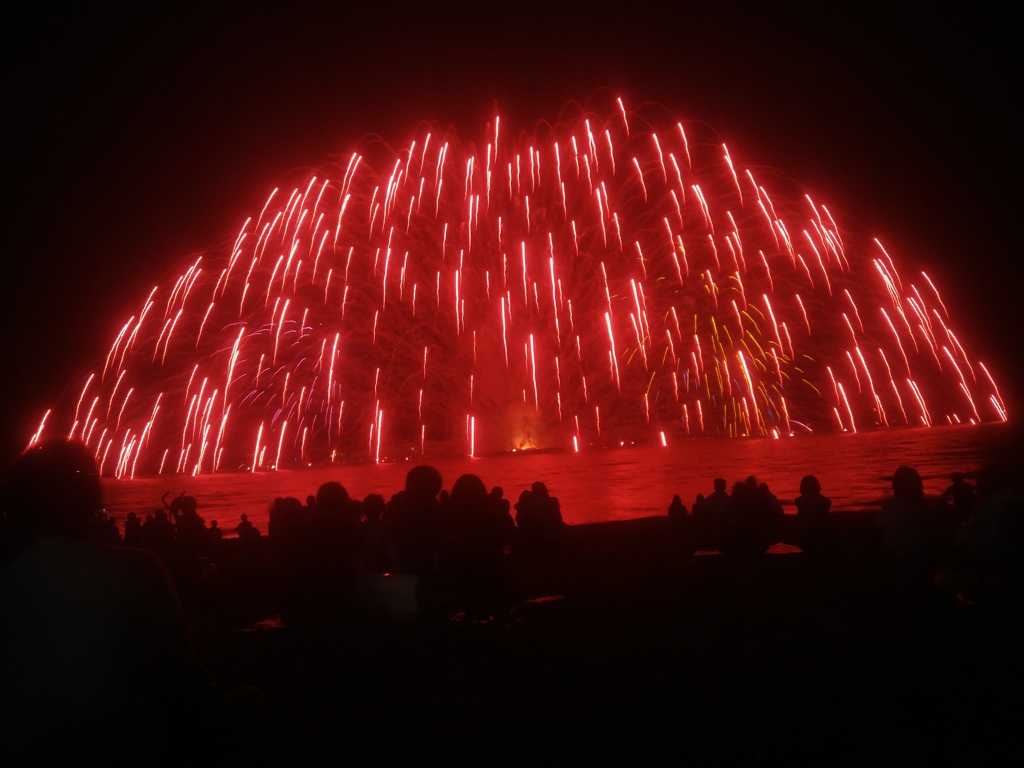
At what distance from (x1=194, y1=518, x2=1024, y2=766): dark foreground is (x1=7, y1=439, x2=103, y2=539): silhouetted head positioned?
1.02 m

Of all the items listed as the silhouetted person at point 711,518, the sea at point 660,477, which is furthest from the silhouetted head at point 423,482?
the sea at point 660,477

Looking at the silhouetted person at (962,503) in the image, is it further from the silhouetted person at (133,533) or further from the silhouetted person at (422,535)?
the silhouetted person at (133,533)

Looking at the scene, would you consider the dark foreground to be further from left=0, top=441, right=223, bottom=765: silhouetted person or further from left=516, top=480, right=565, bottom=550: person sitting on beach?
left=516, top=480, right=565, bottom=550: person sitting on beach

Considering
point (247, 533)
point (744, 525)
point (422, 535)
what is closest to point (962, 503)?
point (744, 525)

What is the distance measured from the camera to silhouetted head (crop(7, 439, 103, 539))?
2803 mm

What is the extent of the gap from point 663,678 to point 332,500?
9.82 ft

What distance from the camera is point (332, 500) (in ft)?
23.2

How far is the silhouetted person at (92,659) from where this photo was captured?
99.6 inches

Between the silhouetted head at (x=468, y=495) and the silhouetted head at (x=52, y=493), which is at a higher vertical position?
the silhouetted head at (x=468, y=495)

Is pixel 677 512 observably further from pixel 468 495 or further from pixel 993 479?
pixel 468 495

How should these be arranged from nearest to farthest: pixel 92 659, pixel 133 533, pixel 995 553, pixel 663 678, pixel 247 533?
pixel 92 659 < pixel 663 678 < pixel 995 553 < pixel 247 533 < pixel 133 533

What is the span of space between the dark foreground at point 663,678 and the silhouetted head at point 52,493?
3.36 ft

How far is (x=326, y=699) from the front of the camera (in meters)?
5.86

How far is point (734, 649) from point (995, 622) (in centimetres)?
197
